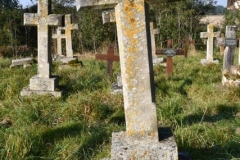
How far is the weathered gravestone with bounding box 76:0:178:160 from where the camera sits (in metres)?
2.68

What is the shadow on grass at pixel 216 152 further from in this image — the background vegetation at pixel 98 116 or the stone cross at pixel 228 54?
the stone cross at pixel 228 54

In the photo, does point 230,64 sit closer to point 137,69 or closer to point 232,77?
point 232,77

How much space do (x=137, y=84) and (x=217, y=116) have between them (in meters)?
3.02

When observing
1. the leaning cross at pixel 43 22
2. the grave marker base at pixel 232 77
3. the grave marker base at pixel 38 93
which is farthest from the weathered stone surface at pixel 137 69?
the grave marker base at pixel 232 77

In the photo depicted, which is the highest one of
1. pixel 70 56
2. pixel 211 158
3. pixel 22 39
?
pixel 22 39

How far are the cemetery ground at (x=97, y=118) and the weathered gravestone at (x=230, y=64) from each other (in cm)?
29

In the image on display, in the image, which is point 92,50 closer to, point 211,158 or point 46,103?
point 46,103

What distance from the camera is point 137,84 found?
274 centimetres

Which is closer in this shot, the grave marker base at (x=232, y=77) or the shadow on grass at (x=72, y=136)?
the shadow on grass at (x=72, y=136)

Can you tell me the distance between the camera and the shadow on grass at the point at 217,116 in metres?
4.97

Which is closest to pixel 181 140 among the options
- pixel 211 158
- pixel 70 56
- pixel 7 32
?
pixel 211 158

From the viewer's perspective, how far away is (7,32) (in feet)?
59.0

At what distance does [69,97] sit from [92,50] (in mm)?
13434

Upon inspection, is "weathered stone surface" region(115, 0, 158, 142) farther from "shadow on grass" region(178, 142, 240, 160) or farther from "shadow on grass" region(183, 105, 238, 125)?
"shadow on grass" region(183, 105, 238, 125)
